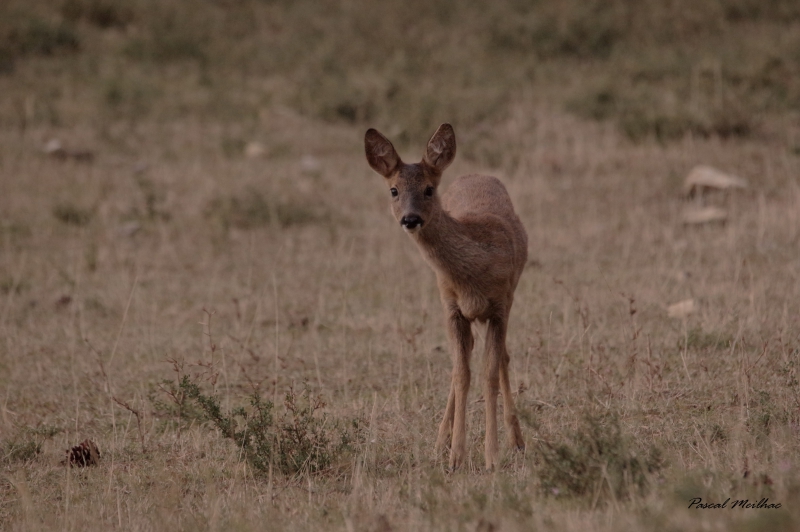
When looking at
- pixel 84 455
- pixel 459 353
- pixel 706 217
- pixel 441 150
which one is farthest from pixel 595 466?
pixel 706 217

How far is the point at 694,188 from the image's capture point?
40.7 ft

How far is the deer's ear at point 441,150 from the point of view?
6422 mm

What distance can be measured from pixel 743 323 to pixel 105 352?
5.04m

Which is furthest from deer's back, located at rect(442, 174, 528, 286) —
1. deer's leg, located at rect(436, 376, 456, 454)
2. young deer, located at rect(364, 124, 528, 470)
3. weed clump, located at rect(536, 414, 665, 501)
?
weed clump, located at rect(536, 414, 665, 501)

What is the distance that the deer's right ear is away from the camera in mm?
6316

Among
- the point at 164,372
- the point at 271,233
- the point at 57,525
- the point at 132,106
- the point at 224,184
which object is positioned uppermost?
the point at 132,106

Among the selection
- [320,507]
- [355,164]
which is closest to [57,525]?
[320,507]

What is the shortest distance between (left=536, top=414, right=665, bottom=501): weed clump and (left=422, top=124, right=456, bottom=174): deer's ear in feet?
6.77

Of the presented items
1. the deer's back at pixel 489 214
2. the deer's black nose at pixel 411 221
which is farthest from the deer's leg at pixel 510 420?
the deer's black nose at pixel 411 221

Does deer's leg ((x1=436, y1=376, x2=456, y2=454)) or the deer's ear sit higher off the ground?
the deer's ear

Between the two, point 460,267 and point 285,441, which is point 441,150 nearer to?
point 460,267

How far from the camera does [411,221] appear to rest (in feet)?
19.2

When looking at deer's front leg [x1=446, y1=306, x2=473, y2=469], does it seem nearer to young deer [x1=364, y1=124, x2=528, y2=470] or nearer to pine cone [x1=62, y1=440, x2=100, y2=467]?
young deer [x1=364, y1=124, x2=528, y2=470]

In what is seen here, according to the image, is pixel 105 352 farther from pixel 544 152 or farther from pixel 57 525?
pixel 544 152
